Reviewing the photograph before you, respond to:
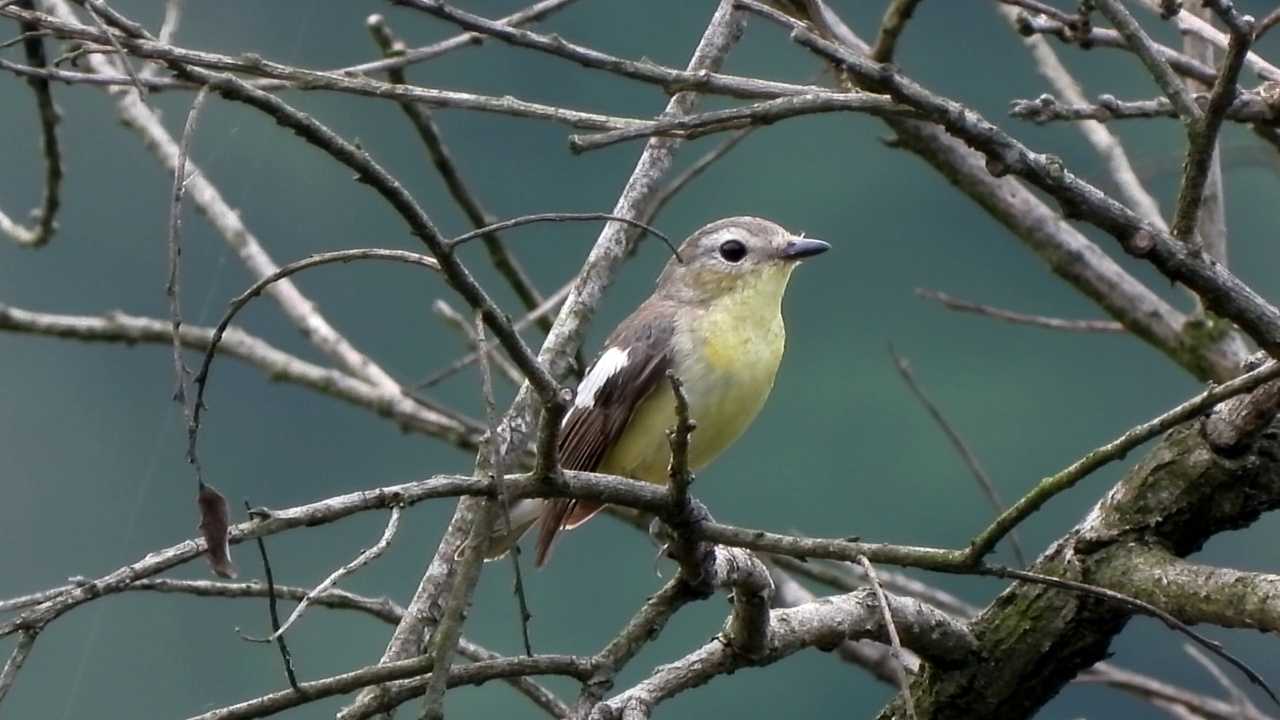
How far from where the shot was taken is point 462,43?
2943 millimetres

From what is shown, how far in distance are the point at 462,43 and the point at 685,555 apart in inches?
48.0

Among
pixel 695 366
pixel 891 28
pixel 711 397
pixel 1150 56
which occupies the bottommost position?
pixel 1150 56

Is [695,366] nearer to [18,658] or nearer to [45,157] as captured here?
[45,157]

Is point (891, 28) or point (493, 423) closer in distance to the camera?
point (493, 423)

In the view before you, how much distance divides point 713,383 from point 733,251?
511 mm

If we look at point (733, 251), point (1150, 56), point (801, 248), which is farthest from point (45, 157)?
point (1150, 56)

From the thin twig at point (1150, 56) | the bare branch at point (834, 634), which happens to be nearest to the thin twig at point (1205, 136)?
the thin twig at point (1150, 56)

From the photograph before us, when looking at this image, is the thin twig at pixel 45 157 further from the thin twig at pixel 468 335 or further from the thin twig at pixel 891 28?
the thin twig at pixel 891 28

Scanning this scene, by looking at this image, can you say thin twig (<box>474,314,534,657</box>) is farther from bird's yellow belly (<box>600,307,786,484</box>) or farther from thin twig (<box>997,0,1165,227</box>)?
thin twig (<box>997,0,1165,227</box>)

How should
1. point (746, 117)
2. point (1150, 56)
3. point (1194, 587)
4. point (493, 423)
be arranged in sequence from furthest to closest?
point (1194, 587) → point (1150, 56) → point (746, 117) → point (493, 423)

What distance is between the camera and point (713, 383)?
11.9 feet

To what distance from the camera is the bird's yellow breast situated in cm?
363

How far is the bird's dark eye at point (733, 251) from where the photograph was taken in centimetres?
400

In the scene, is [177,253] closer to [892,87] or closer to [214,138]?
[892,87]
